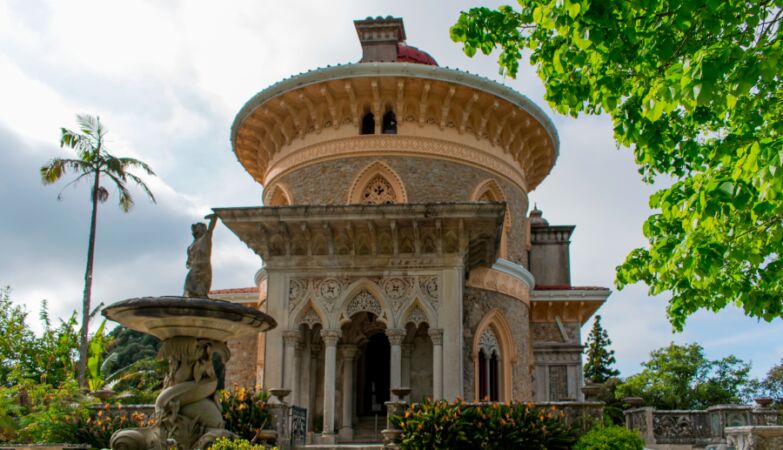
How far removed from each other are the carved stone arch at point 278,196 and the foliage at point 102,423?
26.8 ft

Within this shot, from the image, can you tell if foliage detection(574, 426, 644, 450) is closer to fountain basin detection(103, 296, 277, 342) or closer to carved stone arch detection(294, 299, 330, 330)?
fountain basin detection(103, 296, 277, 342)

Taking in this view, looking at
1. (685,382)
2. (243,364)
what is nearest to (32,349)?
(243,364)

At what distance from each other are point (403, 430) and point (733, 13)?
8828 mm

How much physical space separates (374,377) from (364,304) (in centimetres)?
378

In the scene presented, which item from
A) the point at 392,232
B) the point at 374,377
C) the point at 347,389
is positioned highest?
the point at 392,232

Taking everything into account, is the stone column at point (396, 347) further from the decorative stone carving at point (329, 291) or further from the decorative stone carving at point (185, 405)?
the decorative stone carving at point (185, 405)

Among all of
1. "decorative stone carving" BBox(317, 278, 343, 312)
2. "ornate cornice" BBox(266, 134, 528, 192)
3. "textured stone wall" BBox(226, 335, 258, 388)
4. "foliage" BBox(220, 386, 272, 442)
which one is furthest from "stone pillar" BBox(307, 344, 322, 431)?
"ornate cornice" BBox(266, 134, 528, 192)

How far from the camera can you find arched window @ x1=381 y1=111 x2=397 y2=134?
66.8ft

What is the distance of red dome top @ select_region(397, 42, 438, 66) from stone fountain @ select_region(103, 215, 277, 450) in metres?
14.6

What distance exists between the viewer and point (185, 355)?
32.7ft

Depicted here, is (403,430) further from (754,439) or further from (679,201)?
(679,201)

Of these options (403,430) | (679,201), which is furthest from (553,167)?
(679,201)

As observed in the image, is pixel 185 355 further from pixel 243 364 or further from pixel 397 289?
pixel 243 364

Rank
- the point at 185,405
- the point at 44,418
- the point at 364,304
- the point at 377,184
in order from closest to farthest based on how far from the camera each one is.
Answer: the point at 185,405 → the point at 44,418 → the point at 364,304 → the point at 377,184
